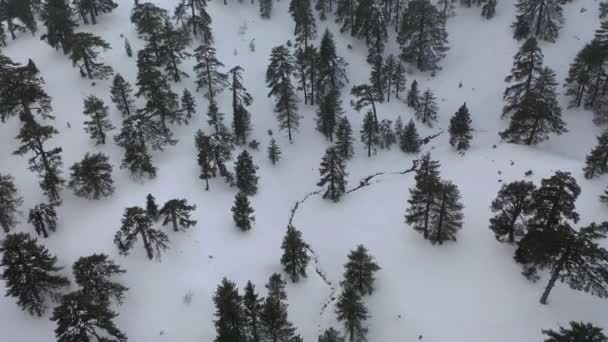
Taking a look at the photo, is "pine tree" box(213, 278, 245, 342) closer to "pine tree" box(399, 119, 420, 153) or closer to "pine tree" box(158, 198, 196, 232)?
"pine tree" box(158, 198, 196, 232)

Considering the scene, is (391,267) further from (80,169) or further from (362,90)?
(80,169)

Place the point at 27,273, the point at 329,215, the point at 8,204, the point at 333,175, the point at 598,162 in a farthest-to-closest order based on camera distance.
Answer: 1. the point at 329,215
2. the point at 333,175
3. the point at 598,162
4. the point at 8,204
5. the point at 27,273

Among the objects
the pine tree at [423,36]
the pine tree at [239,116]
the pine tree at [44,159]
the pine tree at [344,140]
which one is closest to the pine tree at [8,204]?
the pine tree at [44,159]

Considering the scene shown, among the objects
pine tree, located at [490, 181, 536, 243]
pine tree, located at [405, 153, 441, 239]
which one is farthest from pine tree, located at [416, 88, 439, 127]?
pine tree, located at [490, 181, 536, 243]

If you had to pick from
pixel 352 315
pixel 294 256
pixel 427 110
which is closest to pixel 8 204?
pixel 294 256

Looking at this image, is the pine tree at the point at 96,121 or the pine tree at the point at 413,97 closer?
the pine tree at the point at 96,121

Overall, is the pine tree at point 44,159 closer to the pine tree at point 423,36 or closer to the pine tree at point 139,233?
the pine tree at point 139,233

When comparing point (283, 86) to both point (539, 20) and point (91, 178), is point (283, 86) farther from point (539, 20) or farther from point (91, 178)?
point (539, 20)

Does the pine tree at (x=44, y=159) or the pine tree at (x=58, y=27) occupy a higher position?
the pine tree at (x=58, y=27)
